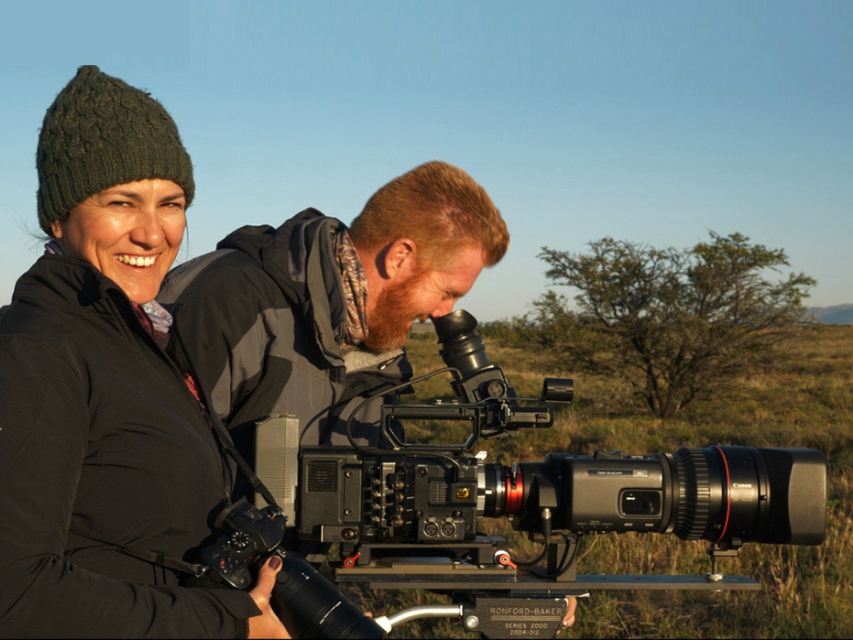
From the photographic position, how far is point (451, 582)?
267cm

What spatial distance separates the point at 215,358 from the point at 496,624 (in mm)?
1188

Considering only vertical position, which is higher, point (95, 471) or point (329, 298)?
point (329, 298)

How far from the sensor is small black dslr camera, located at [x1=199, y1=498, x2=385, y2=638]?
Answer: 1.89 m

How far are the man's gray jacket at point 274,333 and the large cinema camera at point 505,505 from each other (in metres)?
0.29

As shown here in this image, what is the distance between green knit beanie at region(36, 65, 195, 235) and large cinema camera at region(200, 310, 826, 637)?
2.64 ft

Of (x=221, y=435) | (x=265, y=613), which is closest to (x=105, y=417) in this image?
(x=221, y=435)

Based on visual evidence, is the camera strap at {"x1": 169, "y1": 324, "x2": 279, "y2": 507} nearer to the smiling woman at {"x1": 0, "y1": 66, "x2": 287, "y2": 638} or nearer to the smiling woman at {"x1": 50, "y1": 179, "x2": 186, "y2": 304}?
the smiling woman at {"x1": 0, "y1": 66, "x2": 287, "y2": 638}

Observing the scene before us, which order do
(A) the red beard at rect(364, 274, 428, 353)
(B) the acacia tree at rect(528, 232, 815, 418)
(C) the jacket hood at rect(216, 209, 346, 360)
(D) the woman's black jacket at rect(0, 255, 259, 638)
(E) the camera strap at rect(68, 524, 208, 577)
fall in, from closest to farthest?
(D) the woman's black jacket at rect(0, 255, 259, 638)
(E) the camera strap at rect(68, 524, 208, 577)
(C) the jacket hood at rect(216, 209, 346, 360)
(A) the red beard at rect(364, 274, 428, 353)
(B) the acacia tree at rect(528, 232, 815, 418)

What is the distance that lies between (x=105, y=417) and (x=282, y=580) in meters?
0.56

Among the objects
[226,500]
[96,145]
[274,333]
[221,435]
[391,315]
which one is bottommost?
[226,500]

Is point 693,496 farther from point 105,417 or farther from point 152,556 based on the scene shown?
point 105,417

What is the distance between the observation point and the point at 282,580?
1989mm

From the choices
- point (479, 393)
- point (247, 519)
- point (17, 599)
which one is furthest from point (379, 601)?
point (17, 599)

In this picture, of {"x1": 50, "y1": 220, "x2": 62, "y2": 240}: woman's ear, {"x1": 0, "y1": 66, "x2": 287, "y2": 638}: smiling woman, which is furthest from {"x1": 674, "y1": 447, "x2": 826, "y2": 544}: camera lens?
{"x1": 50, "y1": 220, "x2": 62, "y2": 240}: woman's ear
